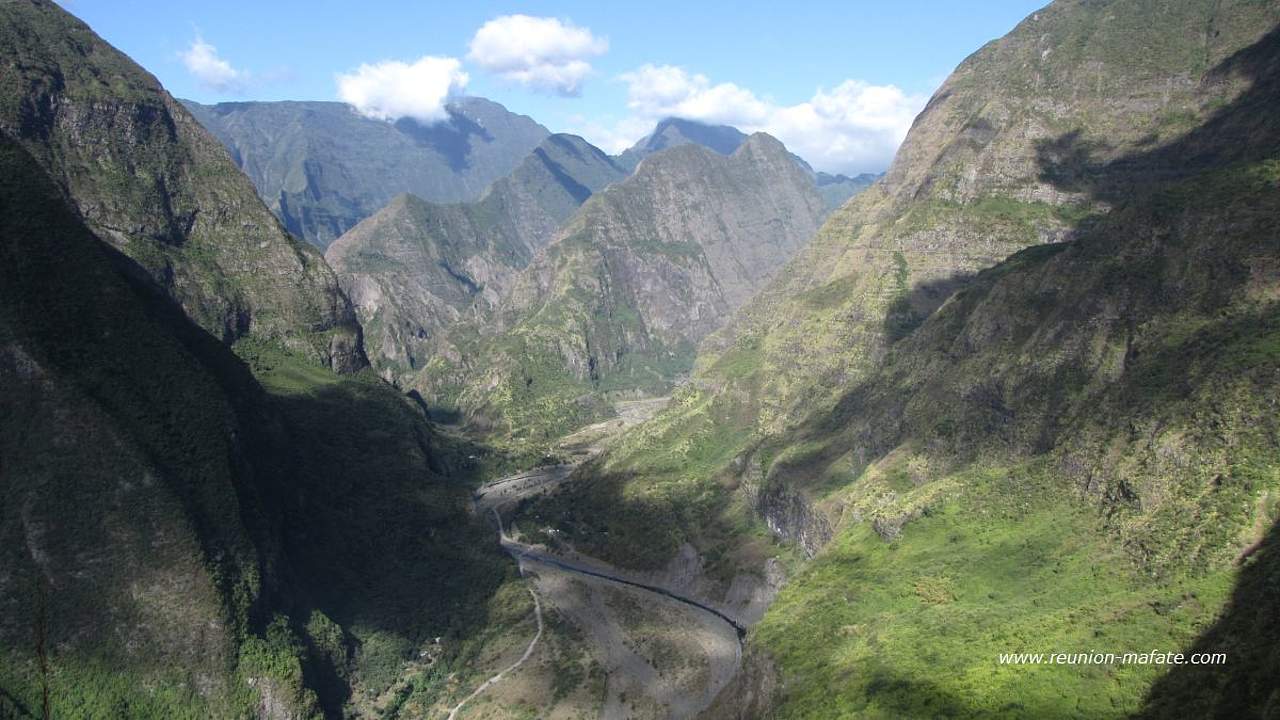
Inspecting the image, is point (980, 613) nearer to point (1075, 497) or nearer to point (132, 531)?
point (1075, 497)

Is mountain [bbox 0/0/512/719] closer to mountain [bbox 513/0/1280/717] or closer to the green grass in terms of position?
mountain [bbox 513/0/1280/717]

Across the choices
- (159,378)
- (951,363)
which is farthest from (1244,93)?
(159,378)

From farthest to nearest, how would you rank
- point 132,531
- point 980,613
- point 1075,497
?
point 132,531 → point 1075,497 → point 980,613

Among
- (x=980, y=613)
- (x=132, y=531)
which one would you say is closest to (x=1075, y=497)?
(x=980, y=613)

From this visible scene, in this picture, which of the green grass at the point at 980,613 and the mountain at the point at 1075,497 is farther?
the mountain at the point at 1075,497

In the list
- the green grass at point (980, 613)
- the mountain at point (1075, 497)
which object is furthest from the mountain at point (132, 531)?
the green grass at point (980, 613)

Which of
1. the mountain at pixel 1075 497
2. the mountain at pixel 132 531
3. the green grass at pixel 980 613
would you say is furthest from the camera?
the mountain at pixel 132 531

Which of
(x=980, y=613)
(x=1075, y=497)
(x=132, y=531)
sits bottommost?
(x=980, y=613)

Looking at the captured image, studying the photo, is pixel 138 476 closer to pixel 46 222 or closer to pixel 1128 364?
pixel 46 222

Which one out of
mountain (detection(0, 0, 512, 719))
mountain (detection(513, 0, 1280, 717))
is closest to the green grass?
mountain (detection(513, 0, 1280, 717))

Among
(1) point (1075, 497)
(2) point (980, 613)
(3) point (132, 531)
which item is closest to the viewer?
(2) point (980, 613)

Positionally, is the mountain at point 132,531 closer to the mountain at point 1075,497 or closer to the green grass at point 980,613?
the mountain at point 1075,497
